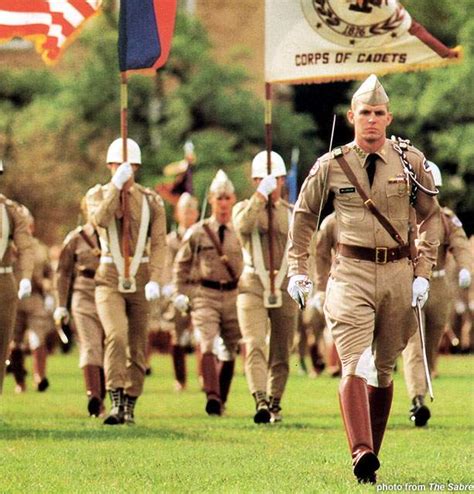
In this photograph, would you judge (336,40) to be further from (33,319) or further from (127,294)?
(33,319)

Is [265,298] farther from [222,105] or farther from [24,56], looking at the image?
[24,56]

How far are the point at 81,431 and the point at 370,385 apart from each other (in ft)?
14.1

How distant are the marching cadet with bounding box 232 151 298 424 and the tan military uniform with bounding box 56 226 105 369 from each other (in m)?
1.93

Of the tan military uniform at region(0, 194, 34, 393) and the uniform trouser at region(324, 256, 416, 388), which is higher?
the tan military uniform at region(0, 194, 34, 393)

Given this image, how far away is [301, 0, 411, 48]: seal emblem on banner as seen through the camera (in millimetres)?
17188

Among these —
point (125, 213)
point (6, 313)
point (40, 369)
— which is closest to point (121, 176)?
A: point (125, 213)

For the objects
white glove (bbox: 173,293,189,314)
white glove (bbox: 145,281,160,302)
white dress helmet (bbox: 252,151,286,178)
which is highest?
white dress helmet (bbox: 252,151,286,178)

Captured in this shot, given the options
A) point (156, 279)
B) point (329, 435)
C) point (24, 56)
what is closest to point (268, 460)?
point (329, 435)

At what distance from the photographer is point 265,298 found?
17.0 metres

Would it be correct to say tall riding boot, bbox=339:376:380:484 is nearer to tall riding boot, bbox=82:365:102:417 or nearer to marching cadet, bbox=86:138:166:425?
marching cadet, bbox=86:138:166:425

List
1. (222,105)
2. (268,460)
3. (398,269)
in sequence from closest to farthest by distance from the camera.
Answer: (398,269) < (268,460) < (222,105)

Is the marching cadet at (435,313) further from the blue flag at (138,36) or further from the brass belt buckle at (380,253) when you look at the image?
the brass belt buckle at (380,253)

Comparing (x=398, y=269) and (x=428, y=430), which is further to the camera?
(x=428, y=430)

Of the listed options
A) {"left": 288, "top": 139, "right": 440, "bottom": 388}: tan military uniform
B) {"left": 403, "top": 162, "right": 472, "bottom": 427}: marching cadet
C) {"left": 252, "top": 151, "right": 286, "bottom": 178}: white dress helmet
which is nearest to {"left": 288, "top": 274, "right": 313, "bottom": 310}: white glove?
{"left": 288, "top": 139, "right": 440, "bottom": 388}: tan military uniform
